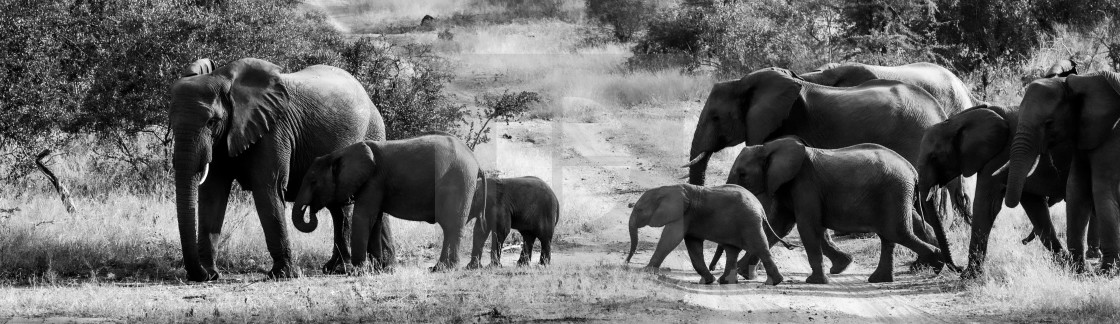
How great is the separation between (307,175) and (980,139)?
20.8 feet

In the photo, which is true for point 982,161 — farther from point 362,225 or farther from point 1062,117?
point 362,225

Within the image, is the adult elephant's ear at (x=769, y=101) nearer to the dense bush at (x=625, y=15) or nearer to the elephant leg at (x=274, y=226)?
the elephant leg at (x=274, y=226)

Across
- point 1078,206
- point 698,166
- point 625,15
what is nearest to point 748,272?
point 698,166

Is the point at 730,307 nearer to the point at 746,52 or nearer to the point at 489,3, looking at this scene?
the point at 746,52

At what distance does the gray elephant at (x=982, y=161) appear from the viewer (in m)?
13.3

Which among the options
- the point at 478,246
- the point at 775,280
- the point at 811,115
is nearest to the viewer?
the point at 775,280

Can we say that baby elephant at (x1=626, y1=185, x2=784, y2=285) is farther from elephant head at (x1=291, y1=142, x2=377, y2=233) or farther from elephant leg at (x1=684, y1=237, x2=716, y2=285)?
elephant head at (x1=291, y1=142, x2=377, y2=233)

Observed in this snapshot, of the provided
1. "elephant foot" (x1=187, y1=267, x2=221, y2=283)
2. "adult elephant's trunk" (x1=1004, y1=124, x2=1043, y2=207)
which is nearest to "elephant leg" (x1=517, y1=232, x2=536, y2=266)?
"elephant foot" (x1=187, y1=267, x2=221, y2=283)

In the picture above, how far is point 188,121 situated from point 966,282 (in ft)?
22.8

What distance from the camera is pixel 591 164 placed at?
2539 cm

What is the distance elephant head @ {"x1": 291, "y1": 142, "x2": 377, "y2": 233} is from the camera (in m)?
13.2

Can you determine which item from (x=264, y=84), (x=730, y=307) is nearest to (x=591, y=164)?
(x=264, y=84)

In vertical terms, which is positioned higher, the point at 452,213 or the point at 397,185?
the point at 397,185

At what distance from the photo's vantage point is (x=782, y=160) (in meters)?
13.1
